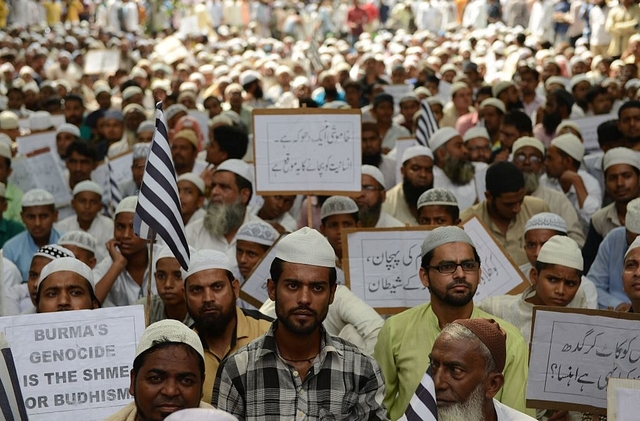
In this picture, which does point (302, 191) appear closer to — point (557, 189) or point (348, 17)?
point (557, 189)

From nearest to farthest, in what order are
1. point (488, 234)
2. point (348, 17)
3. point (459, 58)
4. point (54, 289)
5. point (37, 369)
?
point (37, 369), point (54, 289), point (488, 234), point (459, 58), point (348, 17)

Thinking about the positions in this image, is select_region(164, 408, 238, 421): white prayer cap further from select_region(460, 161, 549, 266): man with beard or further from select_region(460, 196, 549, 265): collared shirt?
select_region(460, 161, 549, 266): man with beard

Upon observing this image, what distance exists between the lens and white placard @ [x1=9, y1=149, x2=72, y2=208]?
1013 centimetres

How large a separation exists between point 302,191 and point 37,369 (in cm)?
270

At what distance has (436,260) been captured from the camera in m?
5.04

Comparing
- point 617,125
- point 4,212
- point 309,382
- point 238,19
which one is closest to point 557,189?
point 617,125

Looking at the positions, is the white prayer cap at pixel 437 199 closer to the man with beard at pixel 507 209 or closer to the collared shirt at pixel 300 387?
the man with beard at pixel 507 209

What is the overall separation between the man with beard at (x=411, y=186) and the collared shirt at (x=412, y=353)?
344 cm

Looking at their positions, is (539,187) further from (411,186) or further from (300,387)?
(300,387)

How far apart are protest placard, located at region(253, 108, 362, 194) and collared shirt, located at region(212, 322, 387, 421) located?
2.88m

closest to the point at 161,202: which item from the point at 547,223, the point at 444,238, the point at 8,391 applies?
the point at 444,238

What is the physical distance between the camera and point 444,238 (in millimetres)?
5070

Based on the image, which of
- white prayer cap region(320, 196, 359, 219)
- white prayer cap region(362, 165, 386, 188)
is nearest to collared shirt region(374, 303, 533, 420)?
white prayer cap region(320, 196, 359, 219)

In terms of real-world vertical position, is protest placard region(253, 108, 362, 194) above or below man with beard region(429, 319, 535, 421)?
above
